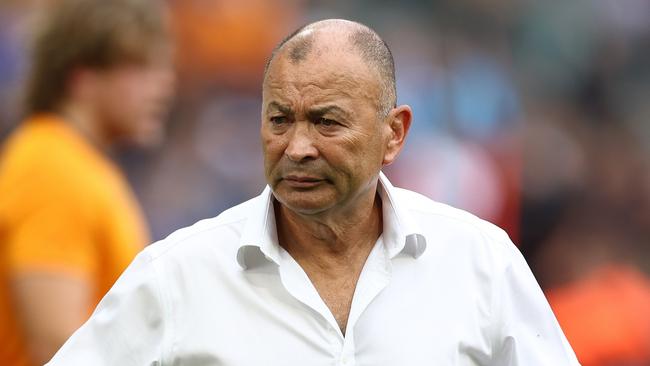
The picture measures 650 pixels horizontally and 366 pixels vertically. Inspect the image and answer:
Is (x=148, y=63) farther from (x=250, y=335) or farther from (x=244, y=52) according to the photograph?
(x=244, y=52)

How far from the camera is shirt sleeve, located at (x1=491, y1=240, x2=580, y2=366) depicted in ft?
10.5

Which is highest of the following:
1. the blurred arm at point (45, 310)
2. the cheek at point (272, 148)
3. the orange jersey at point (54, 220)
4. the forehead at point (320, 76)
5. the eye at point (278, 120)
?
the forehead at point (320, 76)

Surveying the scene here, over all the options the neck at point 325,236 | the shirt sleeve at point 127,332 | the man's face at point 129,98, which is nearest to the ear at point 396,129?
the neck at point 325,236

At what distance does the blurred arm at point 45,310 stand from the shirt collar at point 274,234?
1292mm

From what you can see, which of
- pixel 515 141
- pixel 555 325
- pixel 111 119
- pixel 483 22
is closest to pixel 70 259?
pixel 111 119

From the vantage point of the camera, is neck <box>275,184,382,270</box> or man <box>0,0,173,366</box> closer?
neck <box>275,184,382,270</box>

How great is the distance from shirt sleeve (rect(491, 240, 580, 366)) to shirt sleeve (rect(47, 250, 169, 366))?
2.68 feet

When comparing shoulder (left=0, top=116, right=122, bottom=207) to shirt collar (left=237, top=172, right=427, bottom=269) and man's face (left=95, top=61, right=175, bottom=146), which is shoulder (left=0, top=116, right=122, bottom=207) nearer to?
man's face (left=95, top=61, right=175, bottom=146)

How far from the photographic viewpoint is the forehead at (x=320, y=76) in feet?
10.3

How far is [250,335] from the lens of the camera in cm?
307

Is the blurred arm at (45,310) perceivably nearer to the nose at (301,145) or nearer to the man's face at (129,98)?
the man's face at (129,98)

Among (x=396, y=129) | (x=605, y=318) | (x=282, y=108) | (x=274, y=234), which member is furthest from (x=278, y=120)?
(x=605, y=318)

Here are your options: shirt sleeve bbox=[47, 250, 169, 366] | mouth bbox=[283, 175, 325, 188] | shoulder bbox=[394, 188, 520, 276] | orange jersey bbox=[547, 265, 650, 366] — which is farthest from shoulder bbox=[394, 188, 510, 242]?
orange jersey bbox=[547, 265, 650, 366]

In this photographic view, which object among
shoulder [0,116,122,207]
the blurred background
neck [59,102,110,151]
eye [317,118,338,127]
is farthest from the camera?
the blurred background
